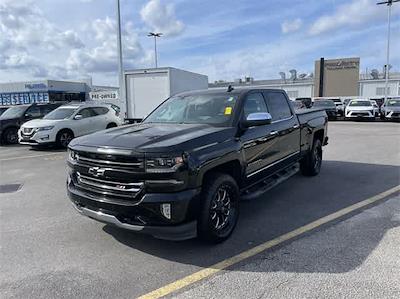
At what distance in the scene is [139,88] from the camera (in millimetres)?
17672

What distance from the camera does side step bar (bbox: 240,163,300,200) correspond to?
210 inches

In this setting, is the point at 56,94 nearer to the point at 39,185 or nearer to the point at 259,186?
the point at 39,185

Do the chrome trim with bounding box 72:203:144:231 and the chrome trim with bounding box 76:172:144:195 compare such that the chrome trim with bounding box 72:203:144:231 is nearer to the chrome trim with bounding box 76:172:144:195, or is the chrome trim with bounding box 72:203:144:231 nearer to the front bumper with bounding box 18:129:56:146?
the chrome trim with bounding box 76:172:144:195

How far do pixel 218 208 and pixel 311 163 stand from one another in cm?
401

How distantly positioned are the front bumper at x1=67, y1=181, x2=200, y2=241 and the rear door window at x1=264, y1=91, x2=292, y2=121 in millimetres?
2726

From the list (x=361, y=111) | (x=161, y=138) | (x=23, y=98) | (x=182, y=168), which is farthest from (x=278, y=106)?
(x=23, y=98)

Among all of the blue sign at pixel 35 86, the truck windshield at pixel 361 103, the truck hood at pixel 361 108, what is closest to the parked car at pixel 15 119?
the truck hood at pixel 361 108

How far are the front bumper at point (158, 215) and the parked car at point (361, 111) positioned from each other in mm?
24170

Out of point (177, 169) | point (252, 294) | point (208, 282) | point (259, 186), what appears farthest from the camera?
point (259, 186)

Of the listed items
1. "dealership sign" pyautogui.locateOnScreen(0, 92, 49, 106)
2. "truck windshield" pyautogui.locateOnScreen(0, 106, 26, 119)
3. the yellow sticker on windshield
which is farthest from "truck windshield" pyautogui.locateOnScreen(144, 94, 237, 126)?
"dealership sign" pyautogui.locateOnScreen(0, 92, 49, 106)

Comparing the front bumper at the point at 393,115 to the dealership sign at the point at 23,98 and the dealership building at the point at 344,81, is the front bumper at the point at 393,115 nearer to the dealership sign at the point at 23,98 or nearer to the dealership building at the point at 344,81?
the dealership building at the point at 344,81

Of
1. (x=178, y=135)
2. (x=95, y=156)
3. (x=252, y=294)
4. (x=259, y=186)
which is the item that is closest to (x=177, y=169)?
(x=178, y=135)

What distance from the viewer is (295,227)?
5051 millimetres

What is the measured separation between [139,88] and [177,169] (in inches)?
560
